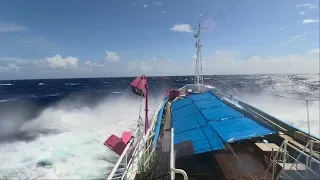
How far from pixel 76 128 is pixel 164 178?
21394mm

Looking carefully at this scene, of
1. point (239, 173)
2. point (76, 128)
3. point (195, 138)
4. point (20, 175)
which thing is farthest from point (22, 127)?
point (239, 173)

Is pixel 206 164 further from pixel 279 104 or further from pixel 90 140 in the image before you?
pixel 279 104

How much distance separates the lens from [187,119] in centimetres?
1409

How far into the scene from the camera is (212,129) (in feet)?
35.9

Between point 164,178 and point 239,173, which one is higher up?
point 164,178

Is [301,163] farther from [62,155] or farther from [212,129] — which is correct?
[62,155]

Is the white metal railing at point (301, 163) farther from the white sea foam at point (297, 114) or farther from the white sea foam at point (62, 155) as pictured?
the white sea foam at point (297, 114)

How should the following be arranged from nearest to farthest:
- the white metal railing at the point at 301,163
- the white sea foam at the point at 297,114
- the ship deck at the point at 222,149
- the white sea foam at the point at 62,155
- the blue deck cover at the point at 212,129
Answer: the white metal railing at the point at 301,163 → the ship deck at the point at 222,149 → the blue deck cover at the point at 212,129 → the white sea foam at the point at 62,155 → the white sea foam at the point at 297,114

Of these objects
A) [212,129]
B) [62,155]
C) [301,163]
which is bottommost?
[62,155]

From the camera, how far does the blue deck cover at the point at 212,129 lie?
9.63 metres

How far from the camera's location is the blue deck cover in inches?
379

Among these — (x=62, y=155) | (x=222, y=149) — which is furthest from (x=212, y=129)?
(x=62, y=155)

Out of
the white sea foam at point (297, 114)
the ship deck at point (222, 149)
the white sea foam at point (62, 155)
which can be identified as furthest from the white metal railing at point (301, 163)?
the white sea foam at point (297, 114)

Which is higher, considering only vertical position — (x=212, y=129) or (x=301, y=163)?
(x=301, y=163)
